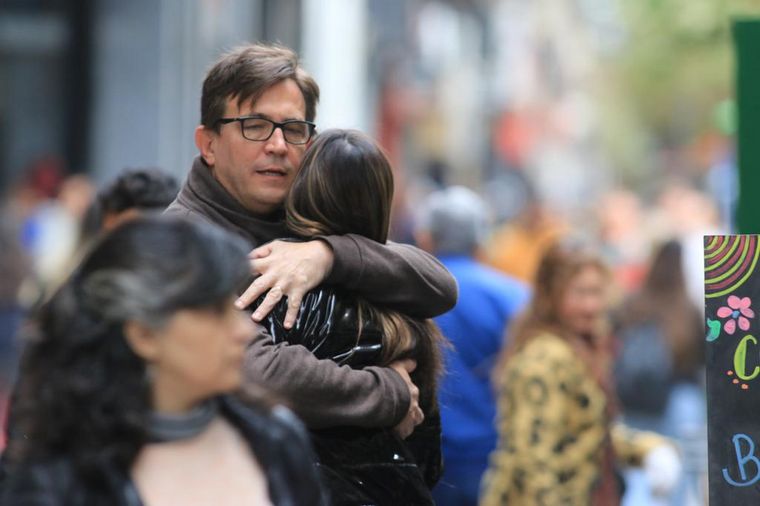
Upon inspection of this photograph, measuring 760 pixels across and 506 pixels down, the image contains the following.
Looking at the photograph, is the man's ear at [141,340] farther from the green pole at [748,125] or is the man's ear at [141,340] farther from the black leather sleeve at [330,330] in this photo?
the green pole at [748,125]

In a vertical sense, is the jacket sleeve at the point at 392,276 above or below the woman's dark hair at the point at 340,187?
below

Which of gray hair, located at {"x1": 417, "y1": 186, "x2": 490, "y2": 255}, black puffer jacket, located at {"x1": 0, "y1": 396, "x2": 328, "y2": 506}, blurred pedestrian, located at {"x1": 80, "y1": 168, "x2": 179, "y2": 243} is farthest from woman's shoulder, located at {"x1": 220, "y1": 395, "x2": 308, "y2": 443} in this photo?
gray hair, located at {"x1": 417, "y1": 186, "x2": 490, "y2": 255}

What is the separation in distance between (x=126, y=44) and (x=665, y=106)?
31938 mm

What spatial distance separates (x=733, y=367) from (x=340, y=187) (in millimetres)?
1004

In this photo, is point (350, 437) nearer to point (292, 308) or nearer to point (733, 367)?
point (292, 308)

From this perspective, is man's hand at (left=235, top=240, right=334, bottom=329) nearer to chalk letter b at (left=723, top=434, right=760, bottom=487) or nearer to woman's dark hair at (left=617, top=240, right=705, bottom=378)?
chalk letter b at (left=723, top=434, right=760, bottom=487)

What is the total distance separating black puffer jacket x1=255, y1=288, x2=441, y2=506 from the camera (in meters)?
3.87

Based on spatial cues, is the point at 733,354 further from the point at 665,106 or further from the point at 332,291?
the point at 665,106

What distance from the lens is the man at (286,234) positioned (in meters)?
3.81

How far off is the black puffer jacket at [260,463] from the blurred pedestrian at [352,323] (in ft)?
2.53

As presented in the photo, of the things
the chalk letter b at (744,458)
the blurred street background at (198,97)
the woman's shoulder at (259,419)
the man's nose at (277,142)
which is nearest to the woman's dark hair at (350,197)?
the man's nose at (277,142)

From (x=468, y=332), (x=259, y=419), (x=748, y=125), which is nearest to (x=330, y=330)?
(x=259, y=419)

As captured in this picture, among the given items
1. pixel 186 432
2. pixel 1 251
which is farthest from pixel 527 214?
pixel 186 432

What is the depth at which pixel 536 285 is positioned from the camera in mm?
6988
